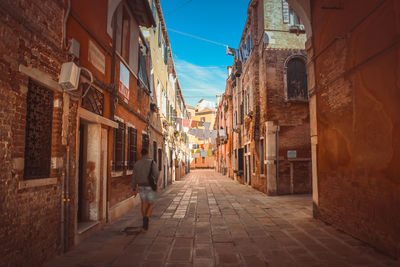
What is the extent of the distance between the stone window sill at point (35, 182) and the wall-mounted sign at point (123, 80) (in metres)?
3.76

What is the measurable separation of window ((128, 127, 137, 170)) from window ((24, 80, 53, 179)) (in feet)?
14.4

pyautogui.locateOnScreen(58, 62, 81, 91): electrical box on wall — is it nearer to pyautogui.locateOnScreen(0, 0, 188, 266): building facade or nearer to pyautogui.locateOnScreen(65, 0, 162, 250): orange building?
pyautogui.locateOnScreen(0, 0, 188, 266): building facade

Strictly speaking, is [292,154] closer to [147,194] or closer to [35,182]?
[147,194]

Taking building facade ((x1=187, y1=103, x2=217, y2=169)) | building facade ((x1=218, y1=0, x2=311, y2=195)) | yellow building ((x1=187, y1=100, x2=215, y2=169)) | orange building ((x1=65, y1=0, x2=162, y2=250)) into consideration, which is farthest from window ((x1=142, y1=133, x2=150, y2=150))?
building facade ((x1=187, y1=103, x2=217, y2=169))

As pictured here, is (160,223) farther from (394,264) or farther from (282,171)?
(282,171)

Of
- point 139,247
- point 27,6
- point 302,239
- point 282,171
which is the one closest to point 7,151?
point 27,6

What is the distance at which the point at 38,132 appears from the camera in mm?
3916

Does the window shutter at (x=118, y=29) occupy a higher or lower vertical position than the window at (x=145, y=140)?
higher

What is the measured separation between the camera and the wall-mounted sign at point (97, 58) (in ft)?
18.2

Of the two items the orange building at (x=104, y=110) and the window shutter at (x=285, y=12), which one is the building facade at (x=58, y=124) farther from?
the window shutter at (x=285, y=12)

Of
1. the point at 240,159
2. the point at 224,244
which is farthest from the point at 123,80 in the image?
the point at 240,159

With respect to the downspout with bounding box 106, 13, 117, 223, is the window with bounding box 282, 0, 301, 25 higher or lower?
higher

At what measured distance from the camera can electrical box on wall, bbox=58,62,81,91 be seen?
4293 mm

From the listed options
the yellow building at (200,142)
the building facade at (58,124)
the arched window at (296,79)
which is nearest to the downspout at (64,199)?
the building facade at (58,124)
